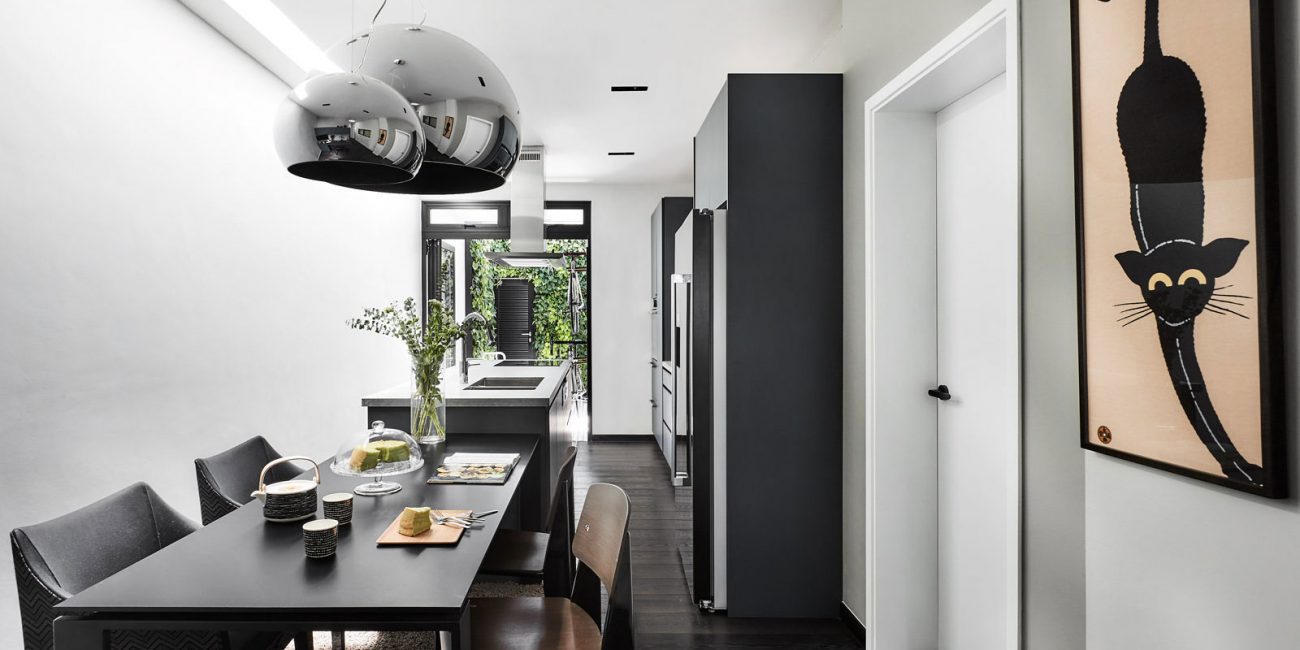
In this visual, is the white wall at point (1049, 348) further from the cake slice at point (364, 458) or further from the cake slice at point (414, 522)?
the cake slice at point (364, 458)

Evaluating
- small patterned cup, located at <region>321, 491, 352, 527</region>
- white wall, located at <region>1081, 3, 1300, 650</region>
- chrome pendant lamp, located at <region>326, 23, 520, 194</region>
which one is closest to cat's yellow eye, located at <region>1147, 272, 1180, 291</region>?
white wall, located at <region>1081, 3, 1300, 650</region>

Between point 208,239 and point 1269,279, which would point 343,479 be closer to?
point 208,239

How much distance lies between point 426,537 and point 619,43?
2736 millimetres

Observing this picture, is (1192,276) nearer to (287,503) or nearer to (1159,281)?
(1159,281)

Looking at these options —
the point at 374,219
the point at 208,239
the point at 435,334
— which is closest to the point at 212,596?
the point at 435,334

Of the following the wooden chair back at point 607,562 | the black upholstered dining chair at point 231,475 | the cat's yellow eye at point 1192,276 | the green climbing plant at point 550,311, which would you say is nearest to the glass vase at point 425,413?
the black upholstered dining chair at point 231,475

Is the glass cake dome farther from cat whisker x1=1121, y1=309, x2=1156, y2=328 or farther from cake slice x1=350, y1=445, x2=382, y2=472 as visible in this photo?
cat whisker x1=1121, y1=309, x2=1156, y2=328

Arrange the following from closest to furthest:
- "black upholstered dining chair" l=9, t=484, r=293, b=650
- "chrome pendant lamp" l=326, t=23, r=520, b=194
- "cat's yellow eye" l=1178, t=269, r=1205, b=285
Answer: "cat's yellow eye" l=1178, t=269, r=1205, b=285 → "chrome pendant lamp" l=326, t=23, r=520, b=194 → "black upholstered dining chair" l=9, t=484, r=293, b=650

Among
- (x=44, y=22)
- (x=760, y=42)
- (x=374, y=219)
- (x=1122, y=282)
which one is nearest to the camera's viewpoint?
(x=1122, y=282)

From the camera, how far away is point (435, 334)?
2580 mm

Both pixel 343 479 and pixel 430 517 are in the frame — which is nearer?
pixel 430 517

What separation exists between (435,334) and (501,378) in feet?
4.75

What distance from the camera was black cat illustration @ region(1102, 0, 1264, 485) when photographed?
3.25 ft

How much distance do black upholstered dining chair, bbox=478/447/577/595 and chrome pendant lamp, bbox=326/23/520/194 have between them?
4.24 ft
